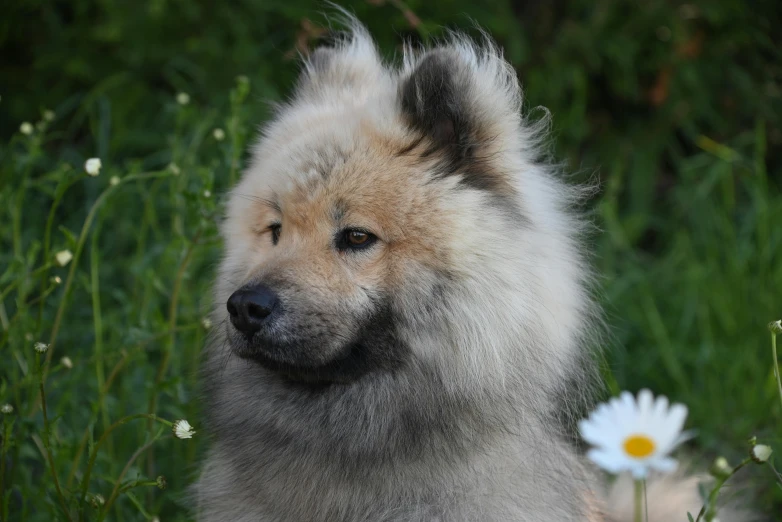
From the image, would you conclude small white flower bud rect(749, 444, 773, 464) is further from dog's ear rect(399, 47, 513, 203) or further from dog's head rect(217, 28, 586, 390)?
dog's ear rect(399, 47, 513, 203)

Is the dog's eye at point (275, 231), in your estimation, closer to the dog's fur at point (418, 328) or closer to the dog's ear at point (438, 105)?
the dog's fur at point (418, 328)

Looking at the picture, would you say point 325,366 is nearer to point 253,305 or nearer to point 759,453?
point 253,305

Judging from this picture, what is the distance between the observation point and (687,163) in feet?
17.1

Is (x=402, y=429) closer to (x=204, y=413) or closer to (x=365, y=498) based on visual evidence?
(x=365, y=498)

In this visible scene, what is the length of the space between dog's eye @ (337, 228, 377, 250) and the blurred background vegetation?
3.76 feet

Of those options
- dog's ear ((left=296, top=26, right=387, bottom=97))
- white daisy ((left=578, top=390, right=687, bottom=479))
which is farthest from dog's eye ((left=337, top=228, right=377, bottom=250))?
white daisy ((left=578, top=390, right=687, bottom=479))

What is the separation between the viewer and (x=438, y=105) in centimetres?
240

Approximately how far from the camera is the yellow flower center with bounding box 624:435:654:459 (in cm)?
147

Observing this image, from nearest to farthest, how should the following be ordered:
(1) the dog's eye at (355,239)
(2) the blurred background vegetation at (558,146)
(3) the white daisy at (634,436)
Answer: (3) the white daisy at (634,436)
(1) the dog's eye at (355,239)
(2) the blurred background vegetation at (558,146)

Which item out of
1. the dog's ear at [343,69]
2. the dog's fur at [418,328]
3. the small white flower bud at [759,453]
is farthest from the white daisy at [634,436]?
the dog's ear at [343,69]

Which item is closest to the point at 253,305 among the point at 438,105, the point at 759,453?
the point at 438,105

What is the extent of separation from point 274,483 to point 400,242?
2.59 feet

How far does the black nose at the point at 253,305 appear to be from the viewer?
220 cm

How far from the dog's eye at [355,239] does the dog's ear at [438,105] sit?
344 mm
